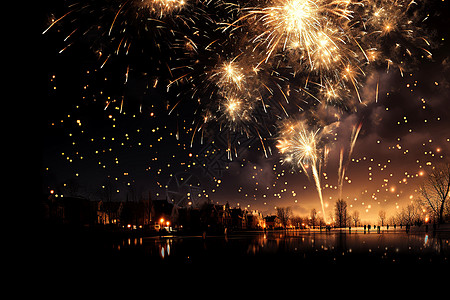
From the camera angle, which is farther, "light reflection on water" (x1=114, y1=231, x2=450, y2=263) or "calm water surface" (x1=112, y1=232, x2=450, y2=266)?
"light reflection on water" (x1=114, y1=231, x2=450, y2=263)

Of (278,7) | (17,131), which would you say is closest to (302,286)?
(17,131)

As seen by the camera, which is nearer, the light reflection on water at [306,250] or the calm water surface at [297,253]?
the calm water surface at [297,253]

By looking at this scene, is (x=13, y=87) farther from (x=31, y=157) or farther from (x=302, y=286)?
(x=302, y=286)

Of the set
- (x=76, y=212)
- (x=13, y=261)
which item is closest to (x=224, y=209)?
(x=76, y=212)

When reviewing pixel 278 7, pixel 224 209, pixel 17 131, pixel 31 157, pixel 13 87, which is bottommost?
pixel 224 209

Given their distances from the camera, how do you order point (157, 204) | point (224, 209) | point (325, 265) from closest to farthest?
point (325, 265) < point (157, 204) < point (224, 209)

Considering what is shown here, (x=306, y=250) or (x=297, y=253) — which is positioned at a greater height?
(x=297, y=253)

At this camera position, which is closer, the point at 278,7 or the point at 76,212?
the point at 278,7

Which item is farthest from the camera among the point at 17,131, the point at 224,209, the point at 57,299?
the point at 224,209

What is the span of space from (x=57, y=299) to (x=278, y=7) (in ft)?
42.1

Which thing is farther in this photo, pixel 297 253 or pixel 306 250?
pixel 306 250

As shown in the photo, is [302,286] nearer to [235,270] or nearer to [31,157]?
[235,270]

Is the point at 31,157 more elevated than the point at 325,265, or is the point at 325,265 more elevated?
the point at 31,157

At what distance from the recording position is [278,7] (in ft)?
39.9
